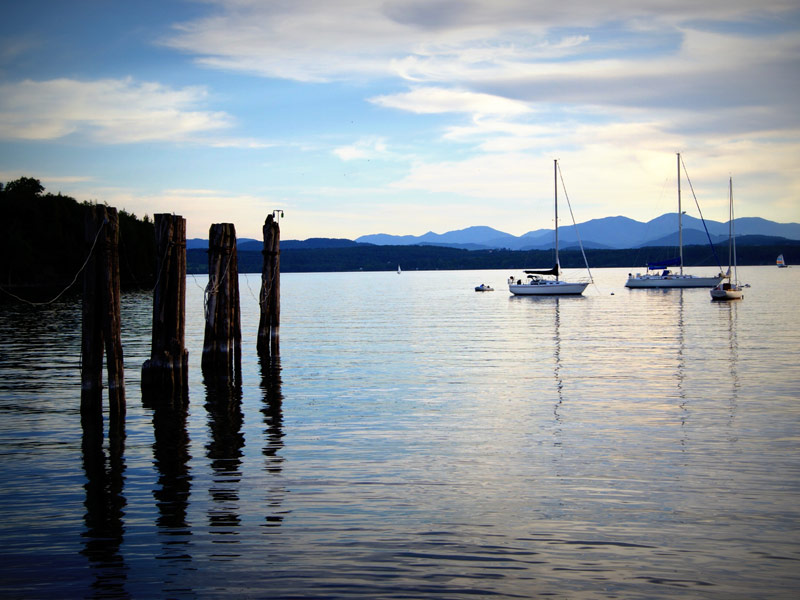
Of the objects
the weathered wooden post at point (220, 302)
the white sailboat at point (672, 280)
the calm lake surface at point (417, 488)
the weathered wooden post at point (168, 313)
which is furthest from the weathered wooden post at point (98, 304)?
the white sailboat at point (672, 280)

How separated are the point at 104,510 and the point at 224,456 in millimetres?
3531

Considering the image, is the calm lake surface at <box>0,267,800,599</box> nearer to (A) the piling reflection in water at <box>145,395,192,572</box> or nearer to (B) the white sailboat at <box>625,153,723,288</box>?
(A) the piling reflection in water at <box>145,395,192,572</box>

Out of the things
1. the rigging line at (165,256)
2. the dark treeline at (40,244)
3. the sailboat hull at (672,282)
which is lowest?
the sailboat hull at (672,282)

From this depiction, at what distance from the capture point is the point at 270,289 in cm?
3016

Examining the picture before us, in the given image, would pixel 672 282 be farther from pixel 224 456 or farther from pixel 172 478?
pixel 172 478

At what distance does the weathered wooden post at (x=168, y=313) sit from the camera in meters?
18.5

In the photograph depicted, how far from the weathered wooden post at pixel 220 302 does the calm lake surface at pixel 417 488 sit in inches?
41.9

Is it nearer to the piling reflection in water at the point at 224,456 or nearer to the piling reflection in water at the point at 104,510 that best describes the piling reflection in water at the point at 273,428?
the piling reflection in water at the point at 224,456

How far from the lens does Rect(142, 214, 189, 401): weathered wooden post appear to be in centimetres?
1855

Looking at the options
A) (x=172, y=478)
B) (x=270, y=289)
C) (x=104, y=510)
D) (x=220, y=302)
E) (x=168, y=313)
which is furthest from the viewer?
(x=270, y=289)

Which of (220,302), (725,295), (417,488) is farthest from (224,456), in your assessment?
(725,295)

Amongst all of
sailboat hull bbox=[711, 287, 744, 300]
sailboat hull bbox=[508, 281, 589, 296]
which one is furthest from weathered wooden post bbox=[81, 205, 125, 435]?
sailboat hull bbox=[508, 281, 589, 296]

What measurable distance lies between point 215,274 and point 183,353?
3745mm

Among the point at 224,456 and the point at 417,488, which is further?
the point at 224,456
